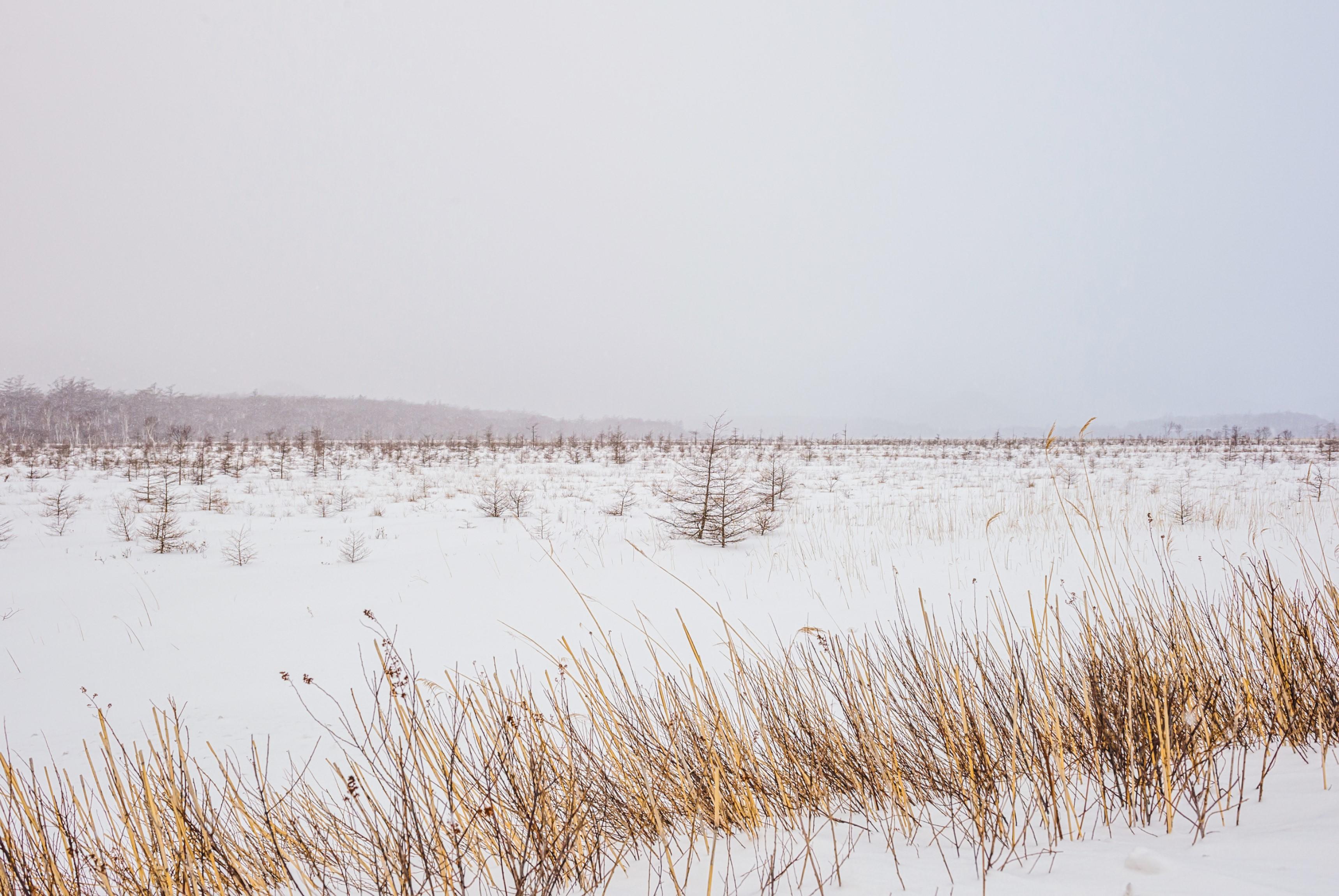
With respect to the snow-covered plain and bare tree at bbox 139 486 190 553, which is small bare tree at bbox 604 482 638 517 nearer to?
the snow-covered plain

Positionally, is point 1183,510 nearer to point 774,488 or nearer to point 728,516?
point 774,488

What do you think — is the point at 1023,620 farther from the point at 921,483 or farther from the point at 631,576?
the point at 921,483

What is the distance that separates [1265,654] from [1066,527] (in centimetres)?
953

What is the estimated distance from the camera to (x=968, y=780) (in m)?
2.01

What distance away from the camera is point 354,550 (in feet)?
30.7

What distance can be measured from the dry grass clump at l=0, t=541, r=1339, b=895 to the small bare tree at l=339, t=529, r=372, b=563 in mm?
6912

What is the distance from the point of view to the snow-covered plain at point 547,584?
5.22 feet

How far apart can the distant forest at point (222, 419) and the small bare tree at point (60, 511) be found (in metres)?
12.2

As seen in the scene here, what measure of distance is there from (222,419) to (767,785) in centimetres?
10257

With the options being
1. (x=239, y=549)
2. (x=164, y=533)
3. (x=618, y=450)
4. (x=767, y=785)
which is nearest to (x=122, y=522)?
(x=164, y=533)

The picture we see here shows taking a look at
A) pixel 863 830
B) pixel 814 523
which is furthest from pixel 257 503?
pixel 863 830

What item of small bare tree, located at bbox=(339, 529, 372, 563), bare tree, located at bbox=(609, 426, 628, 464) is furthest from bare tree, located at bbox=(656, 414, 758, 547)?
bare tree, located at bbox=(609, 426, 628, 464)

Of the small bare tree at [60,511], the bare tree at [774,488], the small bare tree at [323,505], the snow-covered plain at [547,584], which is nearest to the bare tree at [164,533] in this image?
the snow-covered plain at [547,584]

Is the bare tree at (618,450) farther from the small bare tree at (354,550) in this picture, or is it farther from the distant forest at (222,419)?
the small bare tree at (354,550)
